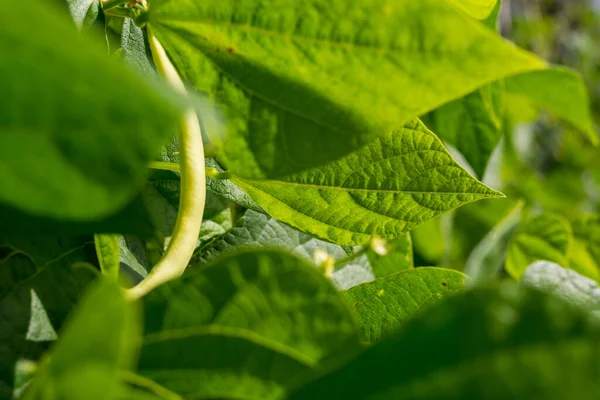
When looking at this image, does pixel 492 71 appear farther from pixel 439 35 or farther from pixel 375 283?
pixel 375 283

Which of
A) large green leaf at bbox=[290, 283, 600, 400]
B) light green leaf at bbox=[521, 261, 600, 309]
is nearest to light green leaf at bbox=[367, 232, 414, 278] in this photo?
light green leaf at bbox=[521, 261, 600, 309]

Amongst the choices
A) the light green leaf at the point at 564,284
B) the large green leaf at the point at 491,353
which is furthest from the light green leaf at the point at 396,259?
the large green leaf at the point at 491,353

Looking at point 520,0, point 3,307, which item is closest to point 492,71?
point 3,307

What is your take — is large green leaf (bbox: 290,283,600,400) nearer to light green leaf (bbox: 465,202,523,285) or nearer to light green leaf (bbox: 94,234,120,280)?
light green leaf (bbox: 94,234,120,280)

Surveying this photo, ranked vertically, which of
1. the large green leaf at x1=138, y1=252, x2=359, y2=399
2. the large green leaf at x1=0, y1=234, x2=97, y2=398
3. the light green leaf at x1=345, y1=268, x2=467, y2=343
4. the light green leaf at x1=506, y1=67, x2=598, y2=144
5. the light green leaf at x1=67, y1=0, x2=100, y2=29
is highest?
the light green leaf at x1=67, y1=0, x2=100, y2=29

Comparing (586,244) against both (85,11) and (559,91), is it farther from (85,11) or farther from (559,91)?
(85,11)

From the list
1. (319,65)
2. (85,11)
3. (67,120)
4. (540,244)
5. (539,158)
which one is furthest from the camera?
(539,158)

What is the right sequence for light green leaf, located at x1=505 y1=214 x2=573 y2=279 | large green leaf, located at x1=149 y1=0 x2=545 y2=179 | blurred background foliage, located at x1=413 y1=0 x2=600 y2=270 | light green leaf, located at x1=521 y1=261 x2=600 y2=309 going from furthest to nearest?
blurred background foliage, located at x1=413 y1=0 x2=600 y2=270, light green leaf, located at x1=505 y1=214 x2=573 y2=279, light green leaf, located at x1=521 y1=261 x2=600 y2=309, large green leaf, located at x1=149 y1=0 x2=545 y2=179

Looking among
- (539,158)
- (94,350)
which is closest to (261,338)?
(94,350)
